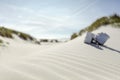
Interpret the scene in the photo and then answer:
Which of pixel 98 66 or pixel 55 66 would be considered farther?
pixel 98 66

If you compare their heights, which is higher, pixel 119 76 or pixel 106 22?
pixel 106 22

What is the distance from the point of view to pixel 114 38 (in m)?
6.17

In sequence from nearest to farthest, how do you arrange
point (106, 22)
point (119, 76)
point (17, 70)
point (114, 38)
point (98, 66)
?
point (17, 70), point (119, 76), point (98, 66), point (114, 38), point (106, 22)

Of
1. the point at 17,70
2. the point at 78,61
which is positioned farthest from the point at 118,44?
the point at 17,70

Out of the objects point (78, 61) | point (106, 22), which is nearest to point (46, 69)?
point (78, 61)

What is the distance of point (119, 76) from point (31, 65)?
45.1 inches

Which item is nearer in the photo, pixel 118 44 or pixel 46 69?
pixel 46 69

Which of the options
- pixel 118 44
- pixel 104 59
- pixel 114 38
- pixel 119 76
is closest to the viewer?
pixel 119 76

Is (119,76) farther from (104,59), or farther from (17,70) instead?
(17,70)

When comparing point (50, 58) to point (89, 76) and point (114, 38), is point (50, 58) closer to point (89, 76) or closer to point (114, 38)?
point (89, 76)

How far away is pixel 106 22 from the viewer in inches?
318

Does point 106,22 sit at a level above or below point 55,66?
above

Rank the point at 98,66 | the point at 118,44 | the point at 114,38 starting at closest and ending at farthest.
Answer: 1. the point at 98,66
2. the point at 118,44
3. the point at 114,38

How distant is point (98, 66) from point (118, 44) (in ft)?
7.41
